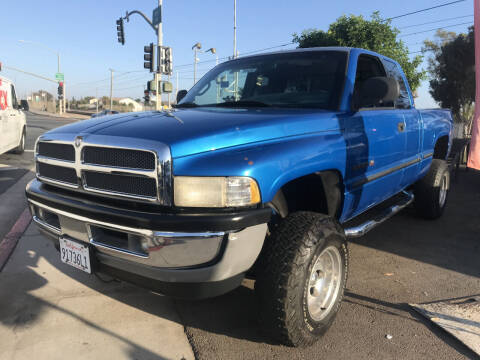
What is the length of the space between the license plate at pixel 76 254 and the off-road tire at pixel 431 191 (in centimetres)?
428

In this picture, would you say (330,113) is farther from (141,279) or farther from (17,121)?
(17,121)

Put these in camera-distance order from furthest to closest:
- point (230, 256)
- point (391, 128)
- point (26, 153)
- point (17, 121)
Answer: point (26, 153)
point (17, 121)
point (391, 128)
point (230, 256)

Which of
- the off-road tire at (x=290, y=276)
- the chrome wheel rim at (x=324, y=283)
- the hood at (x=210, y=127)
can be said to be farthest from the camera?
the chrome wheel rim at (x=324, y=283)

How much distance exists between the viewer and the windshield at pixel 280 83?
302cm

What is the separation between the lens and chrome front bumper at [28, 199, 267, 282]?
190cm

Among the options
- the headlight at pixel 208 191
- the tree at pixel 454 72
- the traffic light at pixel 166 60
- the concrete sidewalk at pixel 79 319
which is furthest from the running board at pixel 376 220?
the tree at pixel 454 72

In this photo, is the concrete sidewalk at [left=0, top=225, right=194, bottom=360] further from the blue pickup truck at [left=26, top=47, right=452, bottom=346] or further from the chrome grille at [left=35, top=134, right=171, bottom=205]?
the chrome grille at [left=35, top=134, right=171, bottom=205]

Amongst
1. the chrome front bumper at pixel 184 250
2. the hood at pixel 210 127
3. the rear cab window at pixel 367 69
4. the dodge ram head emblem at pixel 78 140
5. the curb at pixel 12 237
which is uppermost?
the rear cab window at pixel 367 69

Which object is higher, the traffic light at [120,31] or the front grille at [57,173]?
the traffic light at [120,31]

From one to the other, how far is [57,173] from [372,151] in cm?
235

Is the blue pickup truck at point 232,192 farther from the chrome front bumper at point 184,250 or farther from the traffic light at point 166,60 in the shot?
the traffic light at point 166,60

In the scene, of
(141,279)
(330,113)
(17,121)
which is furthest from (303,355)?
(17,121)

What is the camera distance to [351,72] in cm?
Answer: 311

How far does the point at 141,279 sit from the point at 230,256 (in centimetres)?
54
